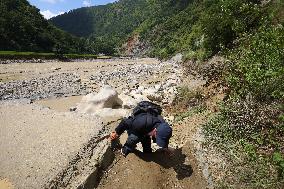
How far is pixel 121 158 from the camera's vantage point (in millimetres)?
8383

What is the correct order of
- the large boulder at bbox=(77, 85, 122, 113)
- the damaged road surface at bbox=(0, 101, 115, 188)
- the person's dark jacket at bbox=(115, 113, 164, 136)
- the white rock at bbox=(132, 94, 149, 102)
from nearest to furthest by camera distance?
1. the damaged road surface at bbox=(0, 101, 115, 188)
2. the person's dark jacket at bbox=(115, 113, 164, 136)
3. the large boulder at bbox=(77, 85, 122, 113)
4. the white rock at bbox=(132, 94, 149, 102)

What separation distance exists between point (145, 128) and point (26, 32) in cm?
10293

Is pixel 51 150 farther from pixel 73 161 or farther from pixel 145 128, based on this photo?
pixel 145 128

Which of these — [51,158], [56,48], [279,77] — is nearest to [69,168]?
[51,158]

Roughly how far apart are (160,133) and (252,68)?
3660 millimetres

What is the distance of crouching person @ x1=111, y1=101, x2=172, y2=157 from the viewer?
→ 7.82 meters

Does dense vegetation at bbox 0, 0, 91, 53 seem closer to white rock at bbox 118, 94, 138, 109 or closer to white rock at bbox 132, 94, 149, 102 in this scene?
white rock at bbox 132, 94, 149, 102

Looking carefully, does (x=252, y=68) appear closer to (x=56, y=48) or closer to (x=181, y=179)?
(x=181, y=179)

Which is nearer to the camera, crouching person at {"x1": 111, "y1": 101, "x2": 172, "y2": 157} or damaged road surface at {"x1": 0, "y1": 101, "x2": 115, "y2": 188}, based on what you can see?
damaged road surface at {"x1": 0, "y1": 101, "x2": 115, "y2": 188}

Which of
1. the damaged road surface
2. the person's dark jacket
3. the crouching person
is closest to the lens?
the damaged road surface

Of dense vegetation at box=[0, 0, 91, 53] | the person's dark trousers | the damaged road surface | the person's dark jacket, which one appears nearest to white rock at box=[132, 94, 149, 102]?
the damaged road surface

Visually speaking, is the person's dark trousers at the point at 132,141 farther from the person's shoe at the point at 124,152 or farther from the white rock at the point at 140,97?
the white rock at the point at 140,97

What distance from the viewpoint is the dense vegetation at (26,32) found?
311 ft

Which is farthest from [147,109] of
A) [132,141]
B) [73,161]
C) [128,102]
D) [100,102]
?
[128,102]
